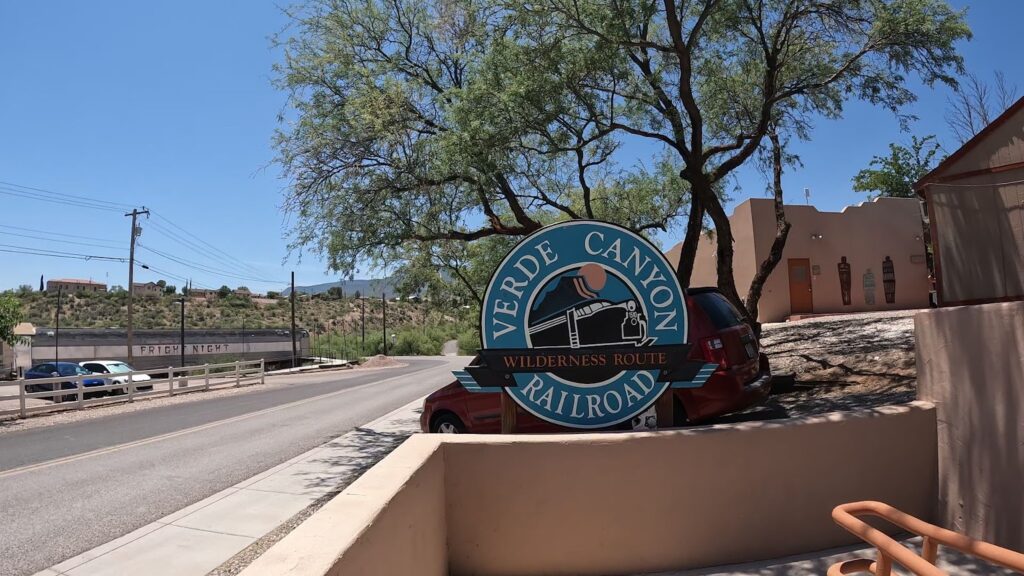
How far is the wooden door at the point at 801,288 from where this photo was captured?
22.7 metres

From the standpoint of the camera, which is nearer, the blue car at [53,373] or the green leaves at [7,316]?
the green leaves at [7,316]

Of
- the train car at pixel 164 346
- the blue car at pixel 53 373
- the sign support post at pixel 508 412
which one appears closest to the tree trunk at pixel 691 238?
the sign support post at pixel 508 412

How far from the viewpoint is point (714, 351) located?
591 cm

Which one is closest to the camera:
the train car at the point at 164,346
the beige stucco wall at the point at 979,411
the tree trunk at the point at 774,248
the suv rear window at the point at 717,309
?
the beige stucco wall at the point at 979,411

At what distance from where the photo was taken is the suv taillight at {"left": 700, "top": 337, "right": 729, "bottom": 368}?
5.87 meters

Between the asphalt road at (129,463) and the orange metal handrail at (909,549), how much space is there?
615 centimetres

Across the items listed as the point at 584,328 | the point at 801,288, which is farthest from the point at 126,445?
the point at 801,288

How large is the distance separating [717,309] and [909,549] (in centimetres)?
353

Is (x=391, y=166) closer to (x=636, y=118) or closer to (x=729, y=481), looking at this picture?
(x=636, y=118)

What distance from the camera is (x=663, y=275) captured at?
187 inches

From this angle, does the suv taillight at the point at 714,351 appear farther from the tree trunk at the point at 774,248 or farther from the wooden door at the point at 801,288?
the wooden door at the point at 801,288

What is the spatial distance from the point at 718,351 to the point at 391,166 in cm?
763

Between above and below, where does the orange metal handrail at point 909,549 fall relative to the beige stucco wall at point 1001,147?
below

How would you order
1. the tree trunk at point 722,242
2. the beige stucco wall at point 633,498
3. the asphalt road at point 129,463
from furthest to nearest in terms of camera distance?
the tree trunk at point 722,242, the asphalt road at point 129,463, the beige stucco wall at point 633,498
